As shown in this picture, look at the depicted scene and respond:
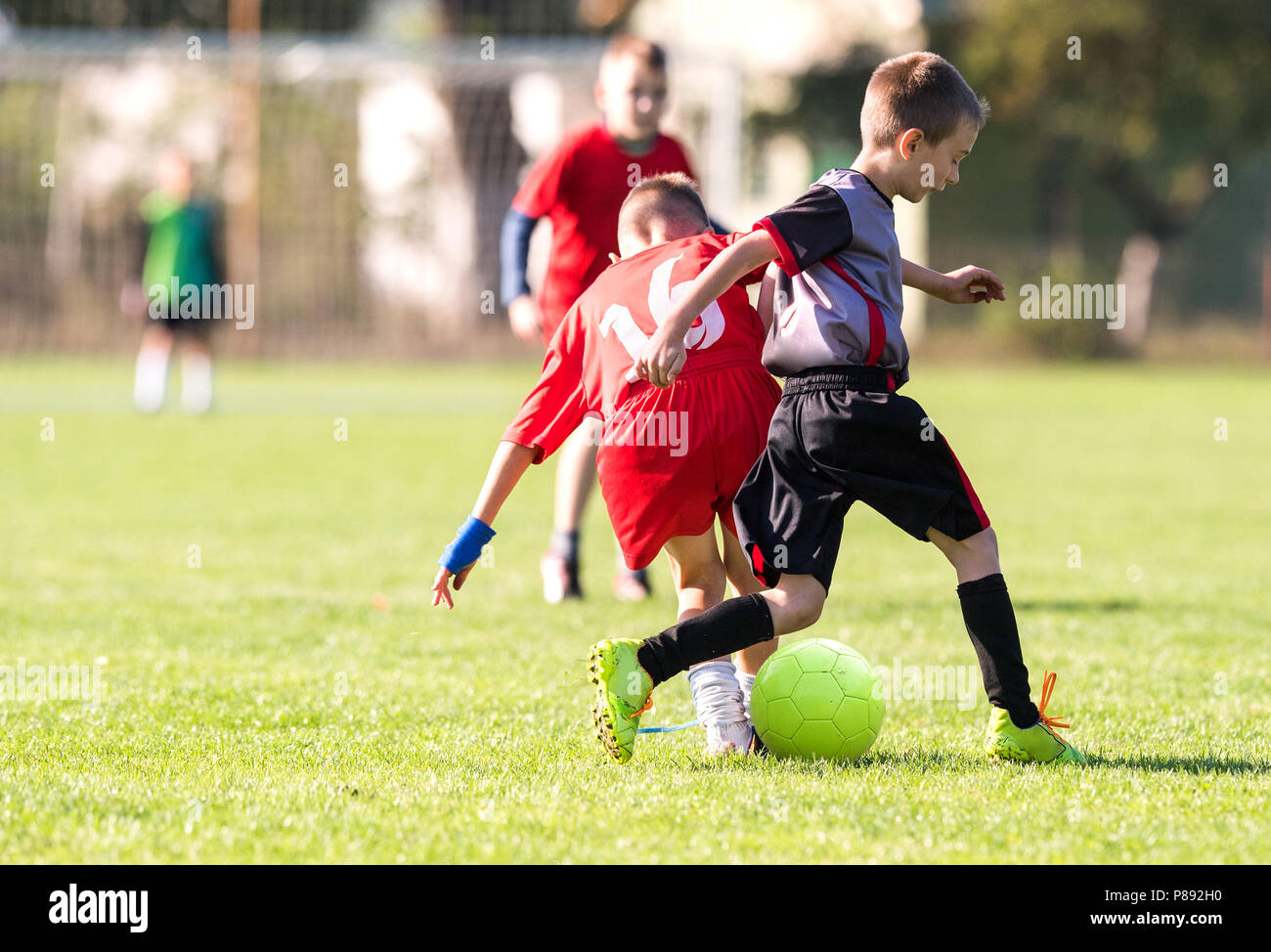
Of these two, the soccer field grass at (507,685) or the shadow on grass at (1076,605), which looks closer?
the soccer field grass at (507,685)

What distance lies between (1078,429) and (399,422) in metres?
7.48

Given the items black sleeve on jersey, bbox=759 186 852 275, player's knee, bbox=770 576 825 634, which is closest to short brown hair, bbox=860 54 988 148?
black sleeve on jersey, bbox=759 186 852 275

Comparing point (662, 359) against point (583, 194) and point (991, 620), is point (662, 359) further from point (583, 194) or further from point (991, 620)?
point (583, 194)

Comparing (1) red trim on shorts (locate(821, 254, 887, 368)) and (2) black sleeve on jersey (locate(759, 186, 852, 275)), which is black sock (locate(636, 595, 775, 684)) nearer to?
(1) red trim on shorts (locate(821, 254, 887, 368))

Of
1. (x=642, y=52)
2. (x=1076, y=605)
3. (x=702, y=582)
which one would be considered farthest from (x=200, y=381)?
(x=702, y=582)

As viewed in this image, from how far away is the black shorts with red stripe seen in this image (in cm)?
372

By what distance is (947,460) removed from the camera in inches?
149

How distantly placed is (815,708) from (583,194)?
3313mm

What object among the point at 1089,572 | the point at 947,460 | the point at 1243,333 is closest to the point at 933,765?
the point at 947,460

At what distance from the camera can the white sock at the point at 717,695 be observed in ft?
13.2

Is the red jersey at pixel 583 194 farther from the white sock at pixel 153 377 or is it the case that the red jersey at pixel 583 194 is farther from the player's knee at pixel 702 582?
the white sock at pixel 153 377

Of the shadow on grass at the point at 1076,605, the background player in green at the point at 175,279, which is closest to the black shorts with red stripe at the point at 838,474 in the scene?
the shadow on grass at the point at 1076,605

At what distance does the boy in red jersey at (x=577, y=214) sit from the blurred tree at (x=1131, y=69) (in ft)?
91.2

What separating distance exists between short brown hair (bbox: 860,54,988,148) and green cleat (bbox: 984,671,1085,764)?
1.45 meters
